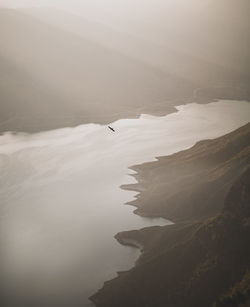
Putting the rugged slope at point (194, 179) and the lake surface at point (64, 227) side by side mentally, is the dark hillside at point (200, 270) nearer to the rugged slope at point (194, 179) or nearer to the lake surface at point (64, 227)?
the lake surface at point (64, 227)

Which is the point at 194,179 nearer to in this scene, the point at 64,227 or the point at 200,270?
the point at 64,227

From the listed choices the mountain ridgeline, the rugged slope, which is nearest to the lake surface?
the rugged slope

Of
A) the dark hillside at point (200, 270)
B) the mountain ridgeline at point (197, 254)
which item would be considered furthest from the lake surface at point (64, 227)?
the dark hillside at point (200, 270)

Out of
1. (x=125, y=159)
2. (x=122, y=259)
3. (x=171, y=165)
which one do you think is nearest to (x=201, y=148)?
(x=171, y=165)

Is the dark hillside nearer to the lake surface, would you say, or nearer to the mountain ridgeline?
the mountain ridgeline

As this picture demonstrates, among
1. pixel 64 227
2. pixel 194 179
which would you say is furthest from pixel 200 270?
pixel 64 227
